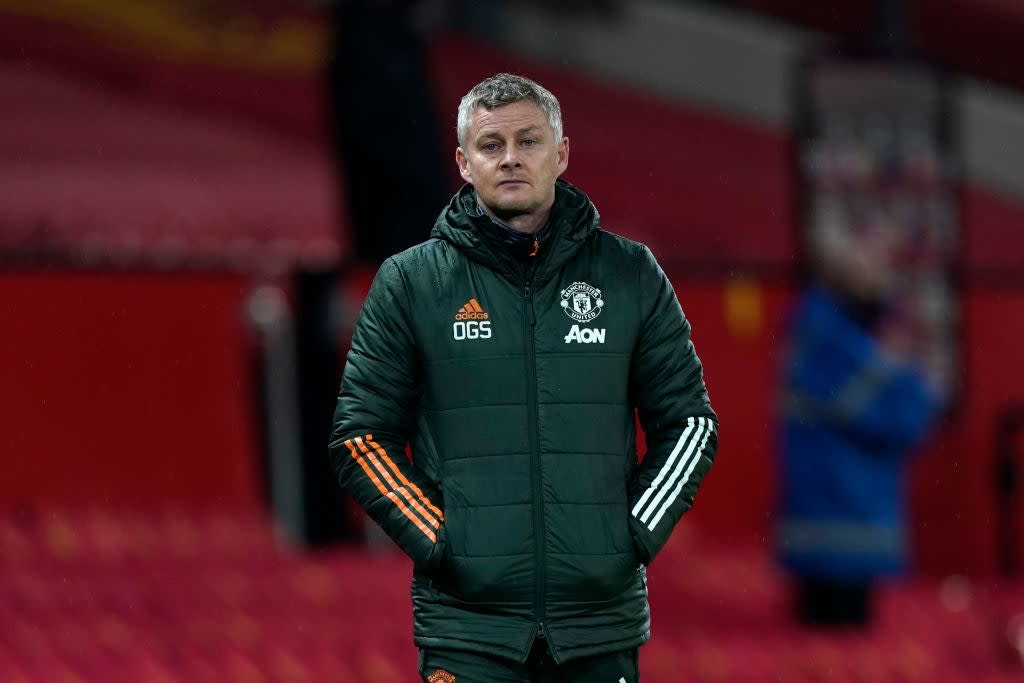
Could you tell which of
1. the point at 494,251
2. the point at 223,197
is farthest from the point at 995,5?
the point at 494,251

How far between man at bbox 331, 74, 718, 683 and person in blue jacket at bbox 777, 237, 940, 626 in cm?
347

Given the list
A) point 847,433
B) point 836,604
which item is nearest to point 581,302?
point 847,433

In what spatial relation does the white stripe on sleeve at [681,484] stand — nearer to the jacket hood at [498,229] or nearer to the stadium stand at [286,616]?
the jacket hood at [498,229]

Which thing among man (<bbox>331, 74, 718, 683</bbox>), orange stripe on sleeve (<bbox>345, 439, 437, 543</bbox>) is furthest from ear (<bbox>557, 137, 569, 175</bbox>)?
orange stripe on sleeve (<bbox>345, 439, 437, 543</bbox>)

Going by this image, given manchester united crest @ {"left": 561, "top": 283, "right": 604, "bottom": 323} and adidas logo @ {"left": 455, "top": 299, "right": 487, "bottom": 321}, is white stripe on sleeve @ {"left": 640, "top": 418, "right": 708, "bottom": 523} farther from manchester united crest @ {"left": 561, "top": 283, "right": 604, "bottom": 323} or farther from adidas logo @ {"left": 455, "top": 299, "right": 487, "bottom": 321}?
adidas logo @ {"left": 455, "top": 299, "right": 487, "bottom": 321}

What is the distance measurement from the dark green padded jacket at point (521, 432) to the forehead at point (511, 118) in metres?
0.15

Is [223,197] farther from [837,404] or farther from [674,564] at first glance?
[837,404]

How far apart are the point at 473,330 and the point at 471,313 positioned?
3 cm

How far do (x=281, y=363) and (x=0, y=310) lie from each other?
1.09 meters

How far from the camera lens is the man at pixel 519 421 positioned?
307cm

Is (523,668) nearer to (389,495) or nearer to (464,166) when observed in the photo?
(389,495)

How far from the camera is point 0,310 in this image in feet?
23.5

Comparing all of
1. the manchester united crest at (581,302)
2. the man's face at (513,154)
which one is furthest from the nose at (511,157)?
the manchester united crest at (581,302)

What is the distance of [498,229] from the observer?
3133 millimetres
